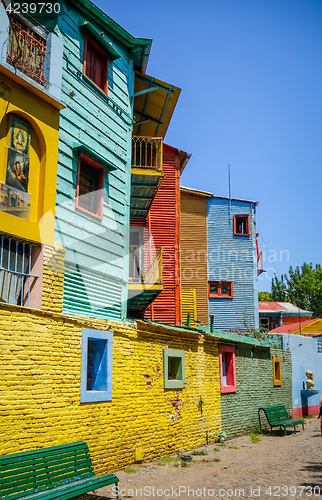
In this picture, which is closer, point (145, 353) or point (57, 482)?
point (57, 482)

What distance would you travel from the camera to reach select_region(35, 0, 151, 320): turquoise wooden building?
28.9 feet

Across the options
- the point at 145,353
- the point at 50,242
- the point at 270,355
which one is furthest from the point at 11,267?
the point at 270,355

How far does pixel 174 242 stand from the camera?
15.9 m

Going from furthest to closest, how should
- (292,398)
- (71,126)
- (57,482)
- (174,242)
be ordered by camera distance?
(292,398), (174,242), (71,126), (57,482)

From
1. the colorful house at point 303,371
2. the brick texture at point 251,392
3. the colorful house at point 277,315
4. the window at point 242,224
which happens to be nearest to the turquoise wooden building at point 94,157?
the brick texture at point 251,392

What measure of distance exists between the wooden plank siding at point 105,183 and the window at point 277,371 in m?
9.99

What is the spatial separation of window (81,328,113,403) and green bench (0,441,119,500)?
158cm

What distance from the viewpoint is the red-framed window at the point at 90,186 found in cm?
944

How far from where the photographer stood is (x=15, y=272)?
23.8ft

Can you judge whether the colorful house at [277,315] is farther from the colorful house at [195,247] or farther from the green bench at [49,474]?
the green bench at [49,474]

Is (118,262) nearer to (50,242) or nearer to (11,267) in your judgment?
(50,242)

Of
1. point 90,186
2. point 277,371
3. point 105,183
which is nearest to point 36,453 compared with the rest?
point 90,186

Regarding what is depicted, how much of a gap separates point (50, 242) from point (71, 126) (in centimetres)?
254

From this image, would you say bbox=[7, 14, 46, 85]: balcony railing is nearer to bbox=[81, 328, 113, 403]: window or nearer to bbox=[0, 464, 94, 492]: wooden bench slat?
bbox=[81, 328, 113, 403]: window
